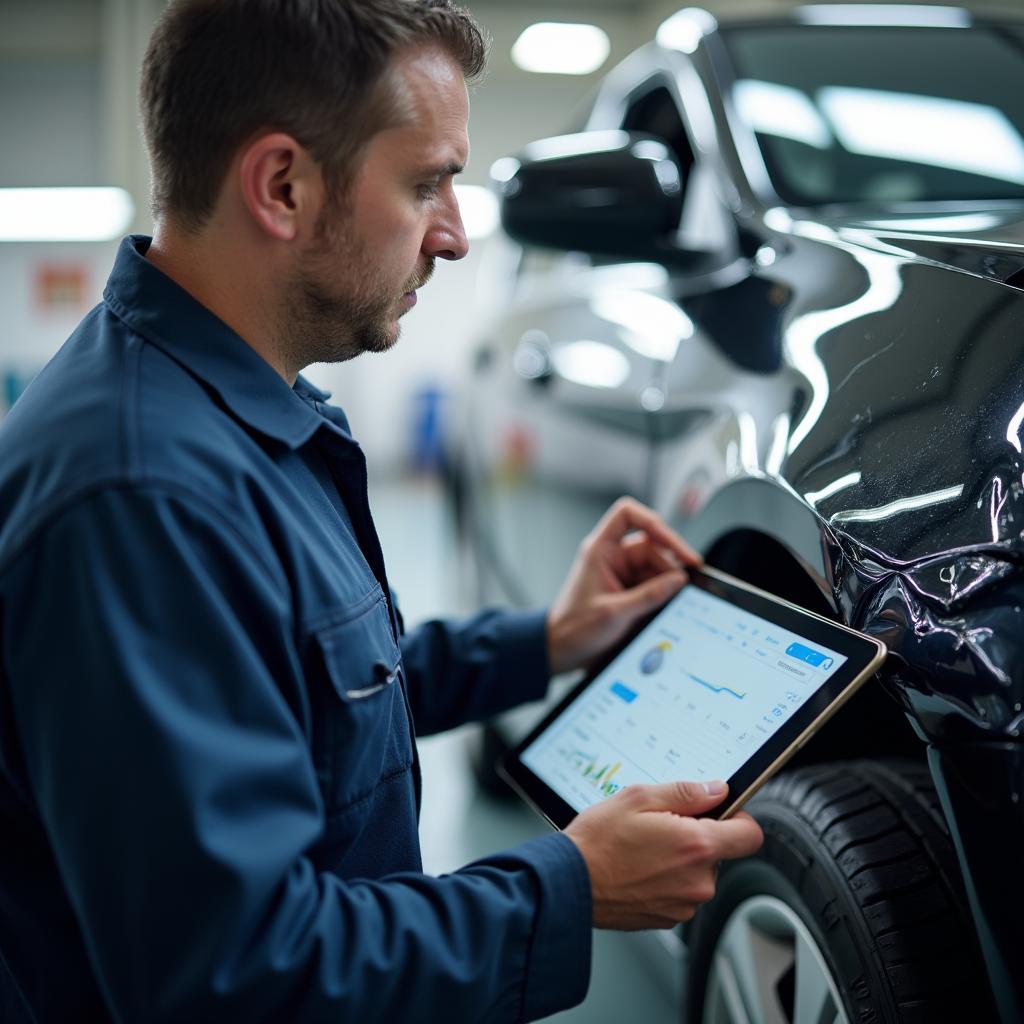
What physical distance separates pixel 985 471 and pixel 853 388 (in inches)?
8.5

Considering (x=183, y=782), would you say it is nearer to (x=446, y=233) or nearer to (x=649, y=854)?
(x=649, y=854)

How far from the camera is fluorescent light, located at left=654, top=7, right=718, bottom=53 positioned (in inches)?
67.1

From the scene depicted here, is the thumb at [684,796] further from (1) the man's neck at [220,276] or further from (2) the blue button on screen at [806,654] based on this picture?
(1) the man's neck at [220,276]

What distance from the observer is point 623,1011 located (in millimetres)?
1632

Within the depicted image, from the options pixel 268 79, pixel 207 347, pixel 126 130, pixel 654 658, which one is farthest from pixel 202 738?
pixel 126 130

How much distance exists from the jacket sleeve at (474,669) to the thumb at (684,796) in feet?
1.47

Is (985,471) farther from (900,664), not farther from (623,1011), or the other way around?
(623,1011)

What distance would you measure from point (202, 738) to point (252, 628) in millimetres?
101

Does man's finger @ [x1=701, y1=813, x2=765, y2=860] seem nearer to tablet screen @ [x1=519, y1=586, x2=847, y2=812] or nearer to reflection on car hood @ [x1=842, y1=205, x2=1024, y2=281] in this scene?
tablet screen @ [x1=519, y1=586, x2=847, y2=812]

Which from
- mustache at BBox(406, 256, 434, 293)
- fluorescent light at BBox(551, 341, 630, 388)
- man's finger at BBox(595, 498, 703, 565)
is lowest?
man's finger at BBox(595, 498, 703, 565)

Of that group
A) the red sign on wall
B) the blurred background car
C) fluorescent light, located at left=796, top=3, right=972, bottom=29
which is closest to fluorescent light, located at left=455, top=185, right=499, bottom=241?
the red sign on wall

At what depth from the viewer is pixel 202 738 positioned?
677 mm

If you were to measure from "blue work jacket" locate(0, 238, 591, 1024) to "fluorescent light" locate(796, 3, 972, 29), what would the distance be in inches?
52.6

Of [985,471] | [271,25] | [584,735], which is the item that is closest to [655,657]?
[584,735]
